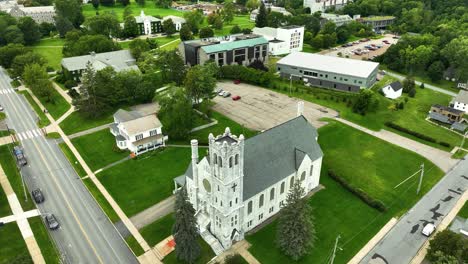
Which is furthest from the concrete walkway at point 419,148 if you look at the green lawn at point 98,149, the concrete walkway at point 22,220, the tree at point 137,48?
the tree at point 137,48

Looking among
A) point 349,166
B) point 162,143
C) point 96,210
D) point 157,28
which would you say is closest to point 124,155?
point 162,143

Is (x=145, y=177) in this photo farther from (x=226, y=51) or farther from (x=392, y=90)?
(x=392, y=90)

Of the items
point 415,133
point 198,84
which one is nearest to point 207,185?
point 198,84

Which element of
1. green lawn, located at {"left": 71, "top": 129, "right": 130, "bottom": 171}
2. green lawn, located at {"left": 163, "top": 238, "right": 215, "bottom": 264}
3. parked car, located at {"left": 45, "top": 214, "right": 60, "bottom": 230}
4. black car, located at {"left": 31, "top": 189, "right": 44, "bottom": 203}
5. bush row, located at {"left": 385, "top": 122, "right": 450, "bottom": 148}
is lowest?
green lawn, located at {"left": 163, "top": 238, "right": 215, "bottom": 264}

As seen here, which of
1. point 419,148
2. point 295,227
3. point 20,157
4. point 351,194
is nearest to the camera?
point 295,227

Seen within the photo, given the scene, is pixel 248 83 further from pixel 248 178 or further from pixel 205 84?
pixel 248 178

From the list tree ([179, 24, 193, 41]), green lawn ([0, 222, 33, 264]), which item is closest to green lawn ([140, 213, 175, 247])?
green lawn ([0, 222, 33, 264])

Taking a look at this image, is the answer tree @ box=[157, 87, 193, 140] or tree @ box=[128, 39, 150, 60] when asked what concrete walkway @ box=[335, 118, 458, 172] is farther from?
tree @ box=[128, 39, 150, 60]
